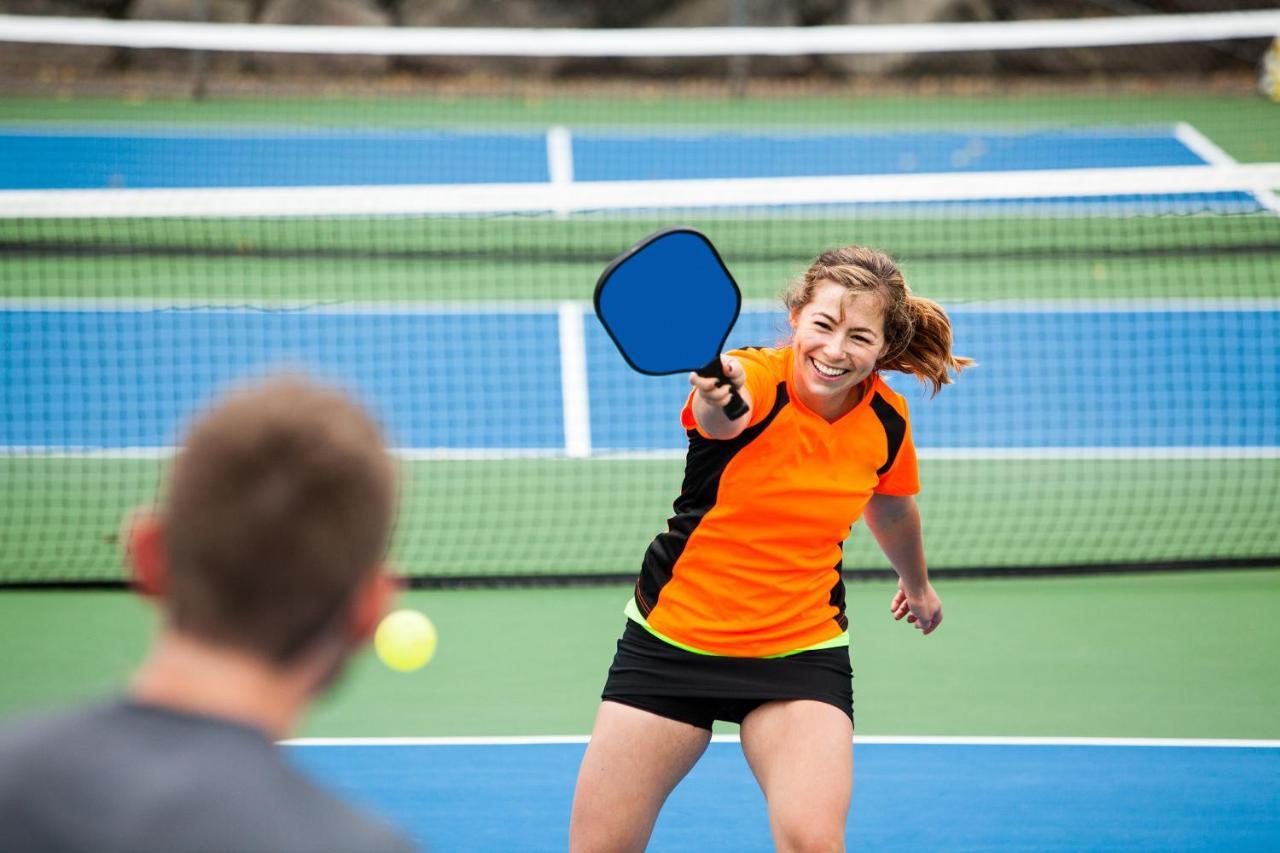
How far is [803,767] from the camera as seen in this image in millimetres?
3895

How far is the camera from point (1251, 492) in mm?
9094

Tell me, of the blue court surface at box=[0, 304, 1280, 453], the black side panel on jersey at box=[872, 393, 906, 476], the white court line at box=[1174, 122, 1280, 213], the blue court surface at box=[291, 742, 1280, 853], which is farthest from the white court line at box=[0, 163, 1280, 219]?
the white court line at box=[1174, 122, 1280, 213]

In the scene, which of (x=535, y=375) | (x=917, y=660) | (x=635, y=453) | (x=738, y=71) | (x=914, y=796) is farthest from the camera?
(x=738, y=71)

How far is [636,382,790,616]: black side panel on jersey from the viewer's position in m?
4.07

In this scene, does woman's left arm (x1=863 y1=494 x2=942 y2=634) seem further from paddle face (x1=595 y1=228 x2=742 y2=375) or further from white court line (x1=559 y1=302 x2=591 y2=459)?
white court line (x1=559 y1=302 x2=591 y2=459)

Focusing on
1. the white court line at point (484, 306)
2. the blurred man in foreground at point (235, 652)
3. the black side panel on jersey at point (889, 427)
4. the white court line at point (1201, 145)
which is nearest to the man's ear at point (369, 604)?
the blurred man in foreground at point (235, 652)

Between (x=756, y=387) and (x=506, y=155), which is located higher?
(x=506, y=155)

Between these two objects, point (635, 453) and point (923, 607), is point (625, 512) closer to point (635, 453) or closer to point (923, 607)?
point (635, 453)

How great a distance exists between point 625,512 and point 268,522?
287 inches

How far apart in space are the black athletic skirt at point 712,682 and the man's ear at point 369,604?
7.79 ft

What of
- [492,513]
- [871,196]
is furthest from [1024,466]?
[492,513]

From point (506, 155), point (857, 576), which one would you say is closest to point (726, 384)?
point (857, 576)

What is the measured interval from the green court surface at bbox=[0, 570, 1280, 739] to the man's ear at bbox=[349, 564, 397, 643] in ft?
15.0

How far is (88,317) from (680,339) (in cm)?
915
